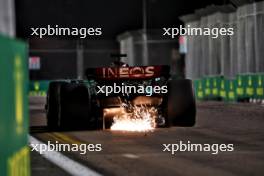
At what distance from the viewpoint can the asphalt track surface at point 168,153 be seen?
989 cm

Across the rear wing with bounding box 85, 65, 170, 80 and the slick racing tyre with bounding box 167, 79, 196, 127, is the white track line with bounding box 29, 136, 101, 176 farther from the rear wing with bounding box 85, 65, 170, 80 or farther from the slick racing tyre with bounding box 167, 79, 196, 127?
the slick racing tyre with bounding box 167, 79, 196, 127

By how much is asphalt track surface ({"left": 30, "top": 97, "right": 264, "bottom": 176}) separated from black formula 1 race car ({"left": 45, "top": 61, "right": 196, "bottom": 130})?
404 mm

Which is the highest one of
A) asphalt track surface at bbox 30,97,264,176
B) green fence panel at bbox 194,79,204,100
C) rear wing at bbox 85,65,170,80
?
rear wing at bbox 85,65,170,80

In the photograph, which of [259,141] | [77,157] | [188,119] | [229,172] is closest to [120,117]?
[188,119]

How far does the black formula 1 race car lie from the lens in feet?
58.6

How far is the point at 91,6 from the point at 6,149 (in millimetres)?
91998

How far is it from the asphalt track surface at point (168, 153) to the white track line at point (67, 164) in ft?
0.43

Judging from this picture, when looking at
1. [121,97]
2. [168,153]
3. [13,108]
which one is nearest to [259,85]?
[121,97]

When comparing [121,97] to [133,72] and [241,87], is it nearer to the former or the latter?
[133,72]

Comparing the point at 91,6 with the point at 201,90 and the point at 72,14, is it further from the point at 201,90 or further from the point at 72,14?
the point at 201,90

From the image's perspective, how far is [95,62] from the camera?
3807 inches

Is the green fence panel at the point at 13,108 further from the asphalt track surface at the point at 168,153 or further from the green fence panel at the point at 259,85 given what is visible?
the green fence panel at the point at 259,85

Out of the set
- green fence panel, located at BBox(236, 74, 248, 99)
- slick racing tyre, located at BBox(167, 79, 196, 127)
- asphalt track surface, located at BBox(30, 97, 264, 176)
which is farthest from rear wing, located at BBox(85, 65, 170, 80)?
green fence panel, located at BBox(236, 74, 248, 99)

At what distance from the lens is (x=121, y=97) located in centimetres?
1791
